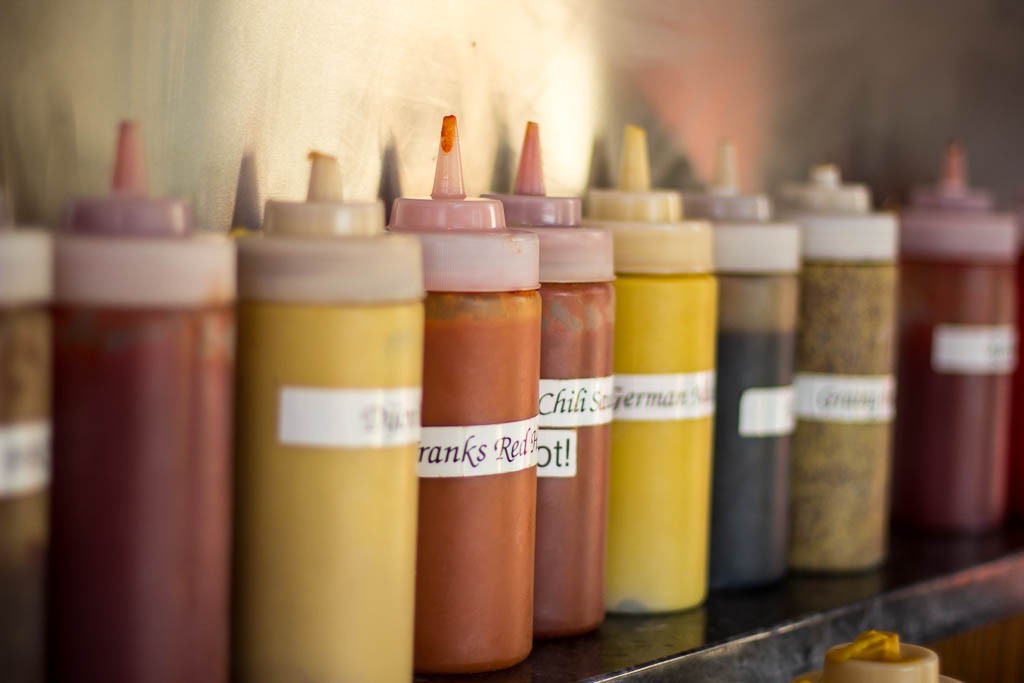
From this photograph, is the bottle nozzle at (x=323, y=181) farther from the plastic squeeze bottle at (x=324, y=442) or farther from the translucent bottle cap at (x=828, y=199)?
the translucent bottle cap at (x=828, y=199)

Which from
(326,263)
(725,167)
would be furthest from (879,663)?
(725,167)

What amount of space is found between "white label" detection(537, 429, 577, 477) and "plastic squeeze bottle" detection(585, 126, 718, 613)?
0.06 m

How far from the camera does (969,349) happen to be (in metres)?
1.00

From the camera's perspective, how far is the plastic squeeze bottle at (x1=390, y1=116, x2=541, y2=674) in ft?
2.07

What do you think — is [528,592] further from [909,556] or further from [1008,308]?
[1008,308]

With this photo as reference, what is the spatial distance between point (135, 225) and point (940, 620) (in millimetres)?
623

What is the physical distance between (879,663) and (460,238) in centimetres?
26

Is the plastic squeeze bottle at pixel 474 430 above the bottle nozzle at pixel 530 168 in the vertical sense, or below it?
below

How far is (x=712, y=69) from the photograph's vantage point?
1.04 metres

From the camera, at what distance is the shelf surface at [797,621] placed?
2.33 ft

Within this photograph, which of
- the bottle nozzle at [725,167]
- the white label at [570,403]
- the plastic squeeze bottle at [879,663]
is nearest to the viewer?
the plastic squeeze bottle at [879,663]

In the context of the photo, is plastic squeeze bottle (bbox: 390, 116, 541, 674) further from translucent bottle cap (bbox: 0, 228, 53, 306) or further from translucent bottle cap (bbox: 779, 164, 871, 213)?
translucent bottle cap (bbox: 779, 164, 871, 213)

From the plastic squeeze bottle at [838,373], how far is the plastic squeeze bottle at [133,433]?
1.54 feet

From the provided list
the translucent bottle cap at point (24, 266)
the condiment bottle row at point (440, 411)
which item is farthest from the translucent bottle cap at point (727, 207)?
the translucent bottle cap at point (24, 266)
